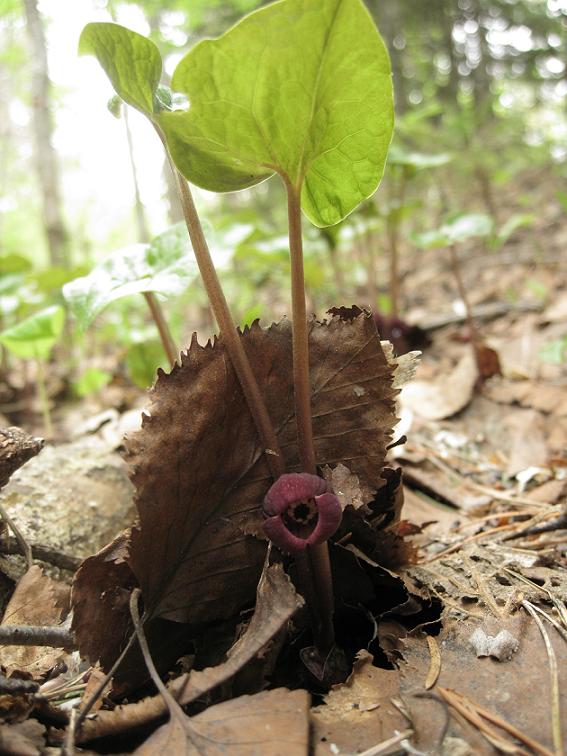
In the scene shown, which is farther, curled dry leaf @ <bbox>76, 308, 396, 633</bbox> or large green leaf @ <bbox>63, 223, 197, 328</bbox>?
large green leaf @ <bbox>63, 223, 197, 328</bbox>

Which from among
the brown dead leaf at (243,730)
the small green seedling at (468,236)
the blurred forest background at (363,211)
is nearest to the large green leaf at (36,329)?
the blurred forest background at (363,211)

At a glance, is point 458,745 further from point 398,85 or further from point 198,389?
point 398,85

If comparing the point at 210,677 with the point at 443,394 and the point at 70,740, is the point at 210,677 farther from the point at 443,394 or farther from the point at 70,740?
the point at 443,394

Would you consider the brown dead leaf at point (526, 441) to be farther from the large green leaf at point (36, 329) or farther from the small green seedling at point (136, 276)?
the large green leaf at point (36, 329)

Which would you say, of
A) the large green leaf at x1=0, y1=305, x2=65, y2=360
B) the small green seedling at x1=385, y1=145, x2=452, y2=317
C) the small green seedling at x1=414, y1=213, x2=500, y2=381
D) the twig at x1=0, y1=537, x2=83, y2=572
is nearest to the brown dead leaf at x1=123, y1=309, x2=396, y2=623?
the twig at x1=0, y1=537, x2=83, y2=572

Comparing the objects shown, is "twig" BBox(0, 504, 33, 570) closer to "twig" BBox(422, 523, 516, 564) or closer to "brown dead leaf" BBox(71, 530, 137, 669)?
"brown dead leaf" BBox(71, 530, 137, 669)

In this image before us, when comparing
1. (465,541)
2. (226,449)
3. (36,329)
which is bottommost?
(465,541)

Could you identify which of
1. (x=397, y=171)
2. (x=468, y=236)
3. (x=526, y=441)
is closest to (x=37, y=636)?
(x=526, y=441)
